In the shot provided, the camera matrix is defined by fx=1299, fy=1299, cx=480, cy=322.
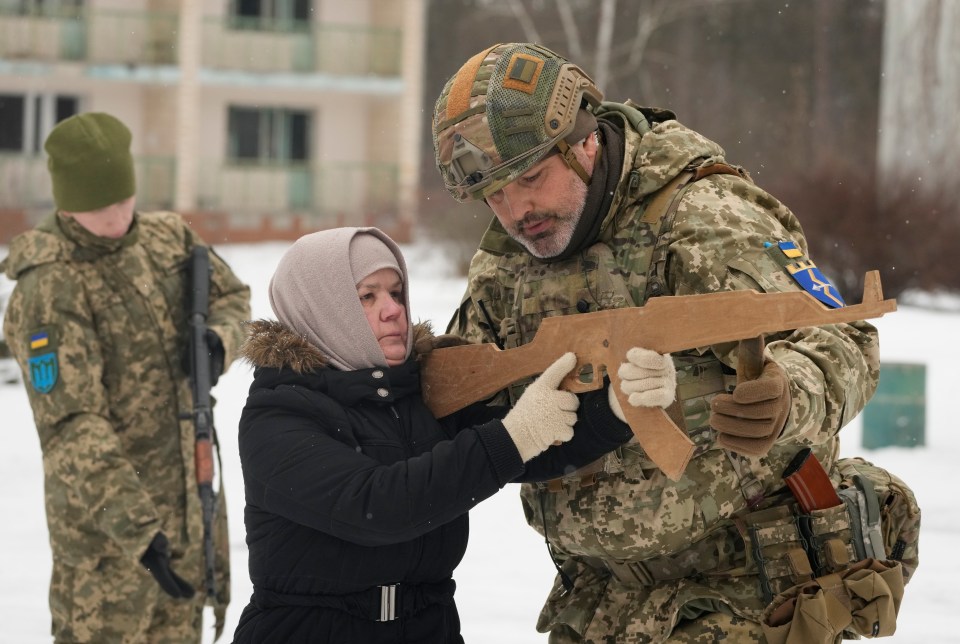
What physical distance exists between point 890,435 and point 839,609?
6.27 meters

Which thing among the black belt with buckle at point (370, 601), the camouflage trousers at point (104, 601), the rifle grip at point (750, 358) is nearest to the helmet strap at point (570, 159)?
the rifle grip at point (750, 358)

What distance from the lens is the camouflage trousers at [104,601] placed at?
477 cm

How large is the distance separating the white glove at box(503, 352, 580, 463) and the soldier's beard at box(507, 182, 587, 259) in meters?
0.37

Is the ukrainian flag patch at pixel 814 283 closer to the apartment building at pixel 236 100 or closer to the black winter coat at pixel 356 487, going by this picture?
the black winter coat at pixel 356 487

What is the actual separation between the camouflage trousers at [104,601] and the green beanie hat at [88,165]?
1.36 metres

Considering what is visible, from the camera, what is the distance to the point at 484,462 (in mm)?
2848

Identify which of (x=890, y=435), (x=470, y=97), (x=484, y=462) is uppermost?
(x=470, y=97)

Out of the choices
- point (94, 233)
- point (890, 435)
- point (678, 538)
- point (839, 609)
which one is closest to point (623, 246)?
point (678, 538)

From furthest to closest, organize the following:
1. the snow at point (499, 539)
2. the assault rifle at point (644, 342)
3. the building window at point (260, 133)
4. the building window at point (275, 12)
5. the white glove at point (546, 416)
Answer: the building window at point (260, 133) < the building window at point (275, 12) < the snow at point (499, 539) < the white glove at point (546, 416) < the assault rifle at point (644, 342)

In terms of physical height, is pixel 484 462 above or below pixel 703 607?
above

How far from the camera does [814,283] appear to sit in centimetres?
277

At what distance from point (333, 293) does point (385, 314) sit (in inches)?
5.6

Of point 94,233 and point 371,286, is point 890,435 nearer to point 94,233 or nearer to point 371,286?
point 94,233

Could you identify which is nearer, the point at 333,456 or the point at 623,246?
the point at 333,456
